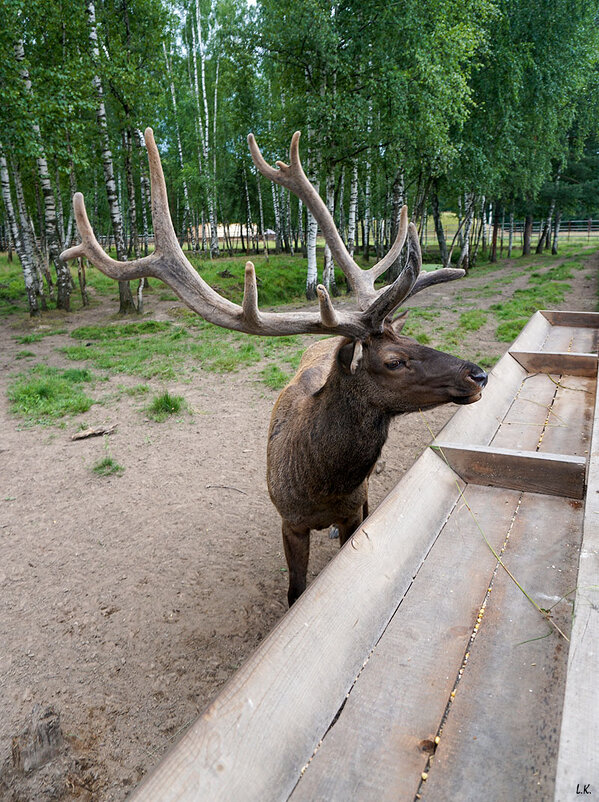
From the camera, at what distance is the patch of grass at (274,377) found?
24.8ft

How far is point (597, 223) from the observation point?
45062 mm

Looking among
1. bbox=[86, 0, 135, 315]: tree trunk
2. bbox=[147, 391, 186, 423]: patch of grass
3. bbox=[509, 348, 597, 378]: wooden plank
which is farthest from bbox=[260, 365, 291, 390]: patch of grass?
bbox=[86, 0, 135, 315]: tree trunk

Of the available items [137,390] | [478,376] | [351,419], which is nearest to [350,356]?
[351,419]

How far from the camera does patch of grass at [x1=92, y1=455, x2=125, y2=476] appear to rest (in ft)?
17.0

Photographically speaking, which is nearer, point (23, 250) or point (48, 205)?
point (48, 205)

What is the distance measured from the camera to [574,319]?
773 cm

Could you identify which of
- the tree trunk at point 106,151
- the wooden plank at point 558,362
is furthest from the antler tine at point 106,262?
the tree trunk at point 106,151

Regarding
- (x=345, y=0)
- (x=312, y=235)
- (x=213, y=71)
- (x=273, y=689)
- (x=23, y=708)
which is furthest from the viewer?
(x=213, y=71)

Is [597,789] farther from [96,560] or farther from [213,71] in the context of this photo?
[213,71]

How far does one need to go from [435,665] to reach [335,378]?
4.73 feet

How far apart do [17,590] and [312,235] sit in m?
12.1

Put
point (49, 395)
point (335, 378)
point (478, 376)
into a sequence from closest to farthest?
point (478, 376) → point (335, 378) → point (49, 395)

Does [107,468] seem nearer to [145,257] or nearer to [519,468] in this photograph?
[145,257]

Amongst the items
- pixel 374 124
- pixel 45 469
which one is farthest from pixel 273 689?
pixel 374 124
